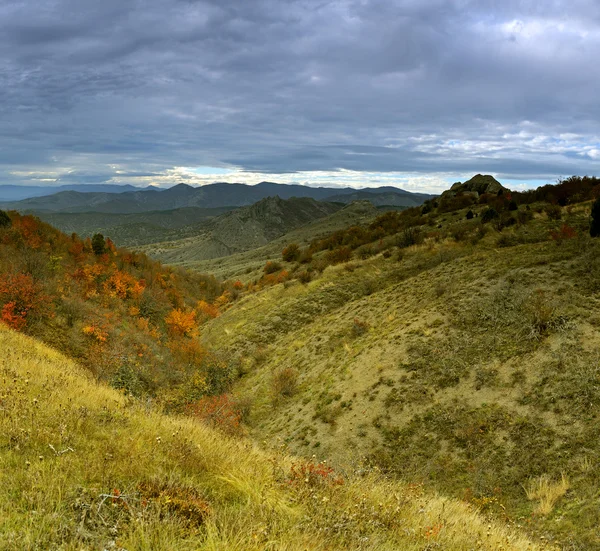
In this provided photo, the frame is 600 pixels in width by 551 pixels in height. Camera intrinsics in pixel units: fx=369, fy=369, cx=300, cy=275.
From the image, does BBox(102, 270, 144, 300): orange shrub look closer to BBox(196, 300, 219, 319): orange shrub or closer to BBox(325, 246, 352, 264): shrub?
BBox(196, 300, 219, 319): orange shrub

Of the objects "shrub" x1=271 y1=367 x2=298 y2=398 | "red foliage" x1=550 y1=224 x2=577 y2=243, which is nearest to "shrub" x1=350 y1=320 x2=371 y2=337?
"shrub" x1=271 y1=367 x2=298 y2=398

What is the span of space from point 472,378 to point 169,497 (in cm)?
1302

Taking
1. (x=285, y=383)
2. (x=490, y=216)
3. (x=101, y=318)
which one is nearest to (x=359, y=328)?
(x=285, y=383)

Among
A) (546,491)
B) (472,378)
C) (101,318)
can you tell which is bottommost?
(546,491)

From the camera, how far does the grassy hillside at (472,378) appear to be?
33.7 feet

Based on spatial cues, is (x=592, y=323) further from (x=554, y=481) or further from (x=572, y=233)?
(x=572, y=233)

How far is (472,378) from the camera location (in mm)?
14352

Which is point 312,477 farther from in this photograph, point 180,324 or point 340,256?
point 180,324

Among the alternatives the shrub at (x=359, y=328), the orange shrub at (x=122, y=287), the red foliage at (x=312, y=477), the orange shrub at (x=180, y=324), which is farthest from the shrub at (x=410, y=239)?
the orange shrub at (x=122, y=287)

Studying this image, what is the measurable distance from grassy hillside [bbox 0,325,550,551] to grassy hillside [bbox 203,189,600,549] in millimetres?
3437

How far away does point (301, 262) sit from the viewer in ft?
163

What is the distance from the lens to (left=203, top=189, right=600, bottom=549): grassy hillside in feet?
33.7

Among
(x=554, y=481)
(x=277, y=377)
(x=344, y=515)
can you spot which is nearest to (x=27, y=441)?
(x=344, y=515)

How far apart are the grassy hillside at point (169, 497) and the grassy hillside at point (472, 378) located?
3.44 m
